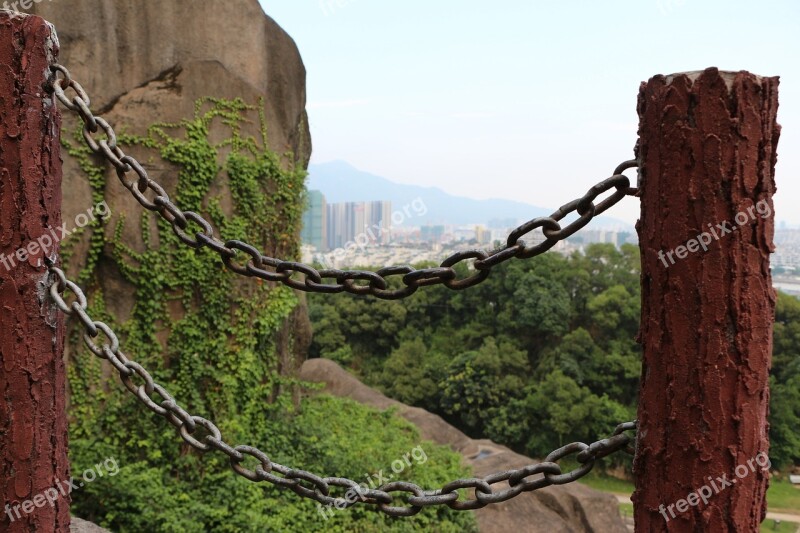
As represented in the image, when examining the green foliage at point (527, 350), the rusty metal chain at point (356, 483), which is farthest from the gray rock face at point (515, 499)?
the rusty metal chain at point (356, 483)

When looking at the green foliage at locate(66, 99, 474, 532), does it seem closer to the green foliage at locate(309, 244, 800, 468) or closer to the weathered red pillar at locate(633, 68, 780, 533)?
the weathered red pillar at locate(633, 68, 780, 533)

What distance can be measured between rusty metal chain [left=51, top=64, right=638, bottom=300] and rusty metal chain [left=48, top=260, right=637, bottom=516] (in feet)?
1.04

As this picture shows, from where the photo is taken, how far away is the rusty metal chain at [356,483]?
139 cm

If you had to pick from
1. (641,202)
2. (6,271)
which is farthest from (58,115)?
(641,202)

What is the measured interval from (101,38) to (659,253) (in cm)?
605

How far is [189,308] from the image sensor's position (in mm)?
6336

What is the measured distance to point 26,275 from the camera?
1.62m

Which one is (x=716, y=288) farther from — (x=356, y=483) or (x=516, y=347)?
(x=516, y=347)

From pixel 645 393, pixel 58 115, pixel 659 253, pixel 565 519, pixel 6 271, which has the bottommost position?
pixel 565 519

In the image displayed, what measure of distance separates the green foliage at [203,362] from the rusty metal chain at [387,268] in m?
4.47

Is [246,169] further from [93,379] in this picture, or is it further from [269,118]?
[93,379]

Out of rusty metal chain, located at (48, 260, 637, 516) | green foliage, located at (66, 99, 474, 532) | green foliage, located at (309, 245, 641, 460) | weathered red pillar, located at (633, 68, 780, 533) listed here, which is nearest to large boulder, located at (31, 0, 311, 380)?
green foliage, located at (66, 99, 474, 532)
